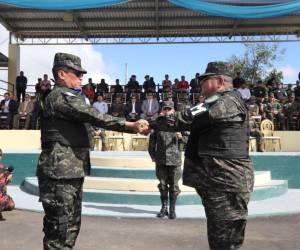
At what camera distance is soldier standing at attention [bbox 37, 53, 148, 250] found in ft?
13.0

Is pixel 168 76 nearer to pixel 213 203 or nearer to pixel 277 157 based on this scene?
pixel 277 157

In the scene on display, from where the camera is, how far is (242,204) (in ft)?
11.9

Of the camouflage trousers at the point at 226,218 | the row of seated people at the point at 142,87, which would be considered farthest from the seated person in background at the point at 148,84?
the camouflage trousers at the point at 226,218

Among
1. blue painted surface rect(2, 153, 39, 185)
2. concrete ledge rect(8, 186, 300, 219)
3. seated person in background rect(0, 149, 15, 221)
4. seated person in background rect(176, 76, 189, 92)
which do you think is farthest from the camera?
seated person in background rect(176, 76, 189, 92)

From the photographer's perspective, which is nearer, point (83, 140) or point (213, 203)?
point (213, 203)

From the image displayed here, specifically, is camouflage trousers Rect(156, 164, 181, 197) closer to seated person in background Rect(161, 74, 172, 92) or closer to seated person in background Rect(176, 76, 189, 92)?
seated person in background Rect(161, 74, 172, 92)

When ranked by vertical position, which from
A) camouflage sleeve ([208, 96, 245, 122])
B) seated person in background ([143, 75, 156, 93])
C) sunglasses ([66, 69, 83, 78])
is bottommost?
camouflage sleeve ([208, 96, 245, 122])

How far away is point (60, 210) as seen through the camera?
156 inches

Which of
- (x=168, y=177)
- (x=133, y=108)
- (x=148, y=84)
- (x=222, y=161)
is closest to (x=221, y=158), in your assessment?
(x=222, y=161)

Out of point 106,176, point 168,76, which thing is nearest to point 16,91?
point 168,76

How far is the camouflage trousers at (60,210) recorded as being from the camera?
3949 mm

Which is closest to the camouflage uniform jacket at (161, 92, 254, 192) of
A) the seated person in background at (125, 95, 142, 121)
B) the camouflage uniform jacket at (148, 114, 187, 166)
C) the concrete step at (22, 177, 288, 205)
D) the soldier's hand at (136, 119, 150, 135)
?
the soldier's hand at (136, 119, 150, 135)

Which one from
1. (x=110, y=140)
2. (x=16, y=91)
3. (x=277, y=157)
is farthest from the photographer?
(x=16, y=91)

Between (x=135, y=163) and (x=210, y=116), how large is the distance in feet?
23.2
